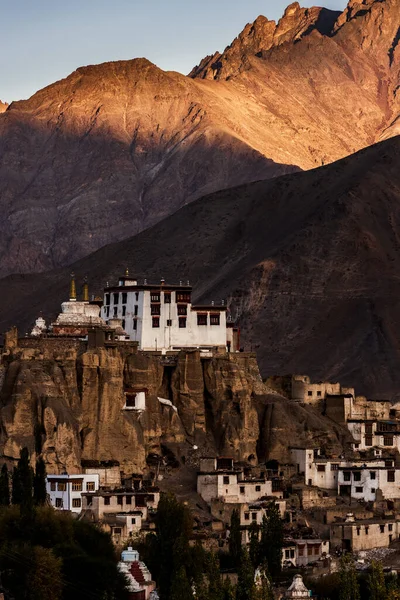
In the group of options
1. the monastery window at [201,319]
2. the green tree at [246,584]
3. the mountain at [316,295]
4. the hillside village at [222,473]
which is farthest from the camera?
the mountain at [316,295]

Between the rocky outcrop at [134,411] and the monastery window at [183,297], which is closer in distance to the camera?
the rocky outcrop at [134,411]

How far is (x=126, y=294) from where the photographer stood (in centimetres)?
11119

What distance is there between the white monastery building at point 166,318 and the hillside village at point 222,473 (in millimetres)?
54

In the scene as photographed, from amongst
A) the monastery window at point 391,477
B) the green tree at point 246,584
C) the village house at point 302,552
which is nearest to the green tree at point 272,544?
the village house at point 302,552

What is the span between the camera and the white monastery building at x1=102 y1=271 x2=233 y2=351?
359ft

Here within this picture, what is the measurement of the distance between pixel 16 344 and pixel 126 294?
12.1 m

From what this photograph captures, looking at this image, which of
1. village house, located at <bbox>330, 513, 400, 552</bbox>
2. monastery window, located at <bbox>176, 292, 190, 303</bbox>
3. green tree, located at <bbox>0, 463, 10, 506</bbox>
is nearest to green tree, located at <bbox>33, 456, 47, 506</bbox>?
green tree, located at <bbox>0, 463, 10, 506</bbox>

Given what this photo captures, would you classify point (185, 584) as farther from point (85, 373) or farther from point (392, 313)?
point (392, 313)

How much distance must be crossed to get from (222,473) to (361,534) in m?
8.18

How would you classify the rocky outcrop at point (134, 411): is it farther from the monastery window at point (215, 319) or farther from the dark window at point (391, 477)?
the dark window at point (391, 477)

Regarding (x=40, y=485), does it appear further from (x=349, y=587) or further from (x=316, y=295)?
(x=316, y=295)

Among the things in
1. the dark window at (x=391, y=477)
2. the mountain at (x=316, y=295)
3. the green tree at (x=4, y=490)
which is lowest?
the green tree at (x=4, y=490)

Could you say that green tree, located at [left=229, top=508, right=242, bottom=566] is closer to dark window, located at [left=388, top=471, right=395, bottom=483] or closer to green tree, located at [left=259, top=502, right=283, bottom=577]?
green tree, located at [left=259, top=502, right=283, bottom=577]

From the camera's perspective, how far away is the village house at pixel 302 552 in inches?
3445
